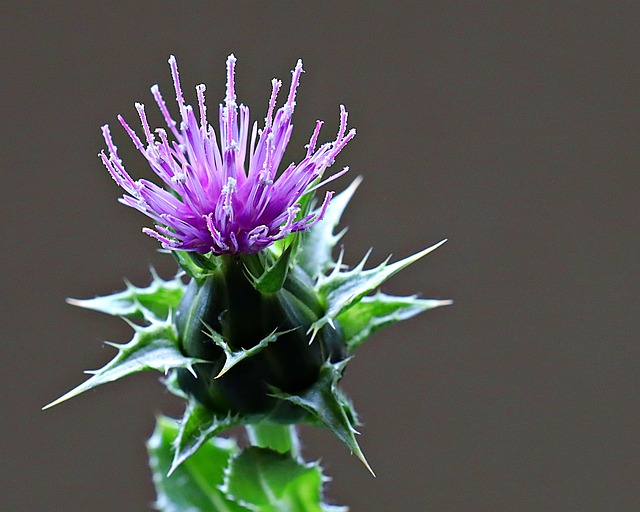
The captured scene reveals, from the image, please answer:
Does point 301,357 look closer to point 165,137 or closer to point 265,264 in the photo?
point 265,264

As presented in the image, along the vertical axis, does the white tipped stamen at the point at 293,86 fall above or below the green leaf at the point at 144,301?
above

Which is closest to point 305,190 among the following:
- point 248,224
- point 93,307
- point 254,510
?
point 248,224

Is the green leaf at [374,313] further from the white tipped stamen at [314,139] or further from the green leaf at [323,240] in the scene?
the white tipped stamen at [314,139]

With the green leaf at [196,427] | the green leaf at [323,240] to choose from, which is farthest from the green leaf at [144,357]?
the green leaf at [323,240]

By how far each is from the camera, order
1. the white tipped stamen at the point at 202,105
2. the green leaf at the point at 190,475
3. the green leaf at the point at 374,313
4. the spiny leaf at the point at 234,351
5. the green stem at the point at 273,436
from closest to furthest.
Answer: the spiny leaf at the point at 234,351 < the white tipped stamen at the point at 202,105 < the green leaf at the point at 374,313 < the green stem at the point at 273,436 < the green leaf at the point at 190,475

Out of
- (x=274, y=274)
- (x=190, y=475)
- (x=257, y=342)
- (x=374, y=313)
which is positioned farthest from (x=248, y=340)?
(x=190, y=475)
